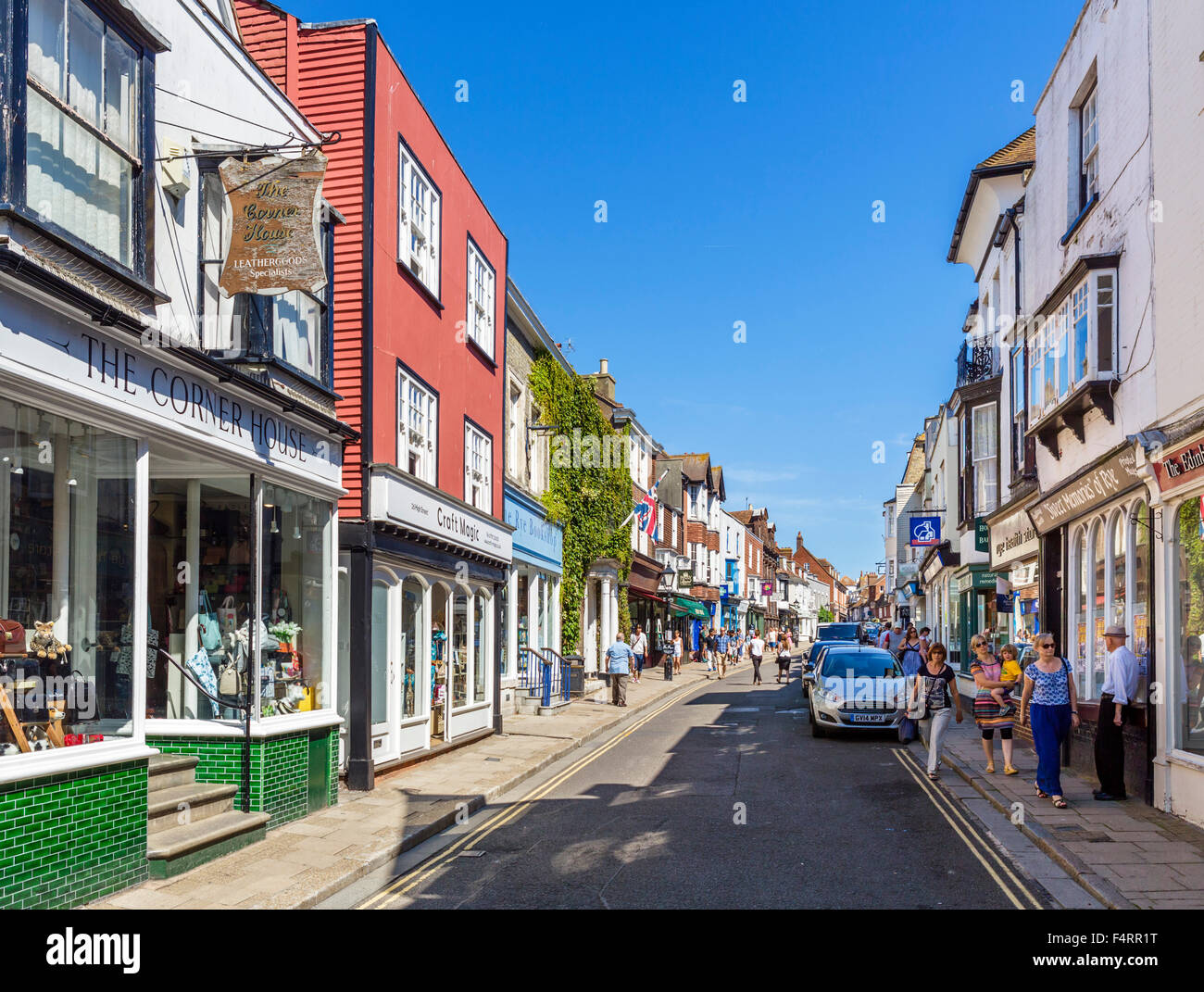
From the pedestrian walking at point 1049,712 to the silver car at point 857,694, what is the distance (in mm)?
5901

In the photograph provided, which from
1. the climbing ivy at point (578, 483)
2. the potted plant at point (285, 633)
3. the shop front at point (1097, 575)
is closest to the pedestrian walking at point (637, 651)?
the climbing ivy at point (578, 483)

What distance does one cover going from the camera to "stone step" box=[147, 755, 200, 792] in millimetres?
8680

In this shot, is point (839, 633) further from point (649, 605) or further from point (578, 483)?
point (578, 483)

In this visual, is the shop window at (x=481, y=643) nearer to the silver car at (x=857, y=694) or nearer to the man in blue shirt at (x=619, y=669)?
the silver car at (x=857, y=694)

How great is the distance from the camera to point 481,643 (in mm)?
17156

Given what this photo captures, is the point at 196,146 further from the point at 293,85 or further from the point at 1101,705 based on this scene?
the point at 1101,705

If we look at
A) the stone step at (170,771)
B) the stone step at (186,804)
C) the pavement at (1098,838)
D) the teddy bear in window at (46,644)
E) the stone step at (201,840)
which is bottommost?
the pavement at (1098,838)

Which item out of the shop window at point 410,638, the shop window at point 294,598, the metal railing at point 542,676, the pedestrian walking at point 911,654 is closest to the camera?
the shop window at point 294,598

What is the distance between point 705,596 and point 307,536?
4153cm

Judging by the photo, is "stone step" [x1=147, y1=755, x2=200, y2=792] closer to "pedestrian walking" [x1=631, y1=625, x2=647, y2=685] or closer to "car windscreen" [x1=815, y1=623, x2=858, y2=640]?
"pedestrian walking" [x1=631, y1=625, x2=647, y2=685]

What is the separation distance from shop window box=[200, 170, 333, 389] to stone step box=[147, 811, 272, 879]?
12.6 feet

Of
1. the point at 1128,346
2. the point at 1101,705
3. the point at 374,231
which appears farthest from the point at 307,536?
the point at 1128,346

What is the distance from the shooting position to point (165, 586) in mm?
9766

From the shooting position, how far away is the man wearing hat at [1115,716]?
11133 millimetres
